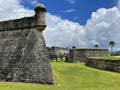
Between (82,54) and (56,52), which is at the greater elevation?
(56,52)

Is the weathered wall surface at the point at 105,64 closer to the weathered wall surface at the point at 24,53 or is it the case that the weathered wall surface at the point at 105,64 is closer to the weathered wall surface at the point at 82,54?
the weathered wall surface at the point at 24,53

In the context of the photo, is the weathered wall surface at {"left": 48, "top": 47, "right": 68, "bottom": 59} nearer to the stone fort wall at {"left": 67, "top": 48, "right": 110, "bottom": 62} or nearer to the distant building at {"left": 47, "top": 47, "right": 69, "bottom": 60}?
the distant building at {"left": 47, "top": 47, "right": 69, "bottom": 60}

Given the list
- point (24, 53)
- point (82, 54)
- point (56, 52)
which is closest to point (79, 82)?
point (24, 53)

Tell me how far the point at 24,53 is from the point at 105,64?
34.7 feet

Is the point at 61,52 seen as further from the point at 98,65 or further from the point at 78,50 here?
the point at 98,65

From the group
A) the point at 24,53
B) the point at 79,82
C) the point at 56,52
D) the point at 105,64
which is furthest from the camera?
the point at 56,52

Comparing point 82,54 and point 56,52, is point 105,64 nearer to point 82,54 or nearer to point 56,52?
point 82,54

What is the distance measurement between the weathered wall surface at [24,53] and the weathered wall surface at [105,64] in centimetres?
901

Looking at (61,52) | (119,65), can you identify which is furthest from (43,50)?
(61,52)

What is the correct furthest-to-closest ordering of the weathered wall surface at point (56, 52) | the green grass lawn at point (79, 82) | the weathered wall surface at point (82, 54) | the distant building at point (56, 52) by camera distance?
the weathered wall surface at point (56, 52) → the distant building at point (56, 52) → the weathered wall surface at point (82, 54) → the green grass lawn at point (79, 82)

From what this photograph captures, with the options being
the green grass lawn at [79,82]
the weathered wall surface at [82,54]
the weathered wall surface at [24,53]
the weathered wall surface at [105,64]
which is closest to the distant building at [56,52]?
the weathered wall surface at [82,54]

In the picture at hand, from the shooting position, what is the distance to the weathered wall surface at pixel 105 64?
1185 inches

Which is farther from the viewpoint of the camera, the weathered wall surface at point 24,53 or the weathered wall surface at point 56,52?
the weathered wall surface at point 56,52

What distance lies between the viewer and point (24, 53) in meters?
25.7
